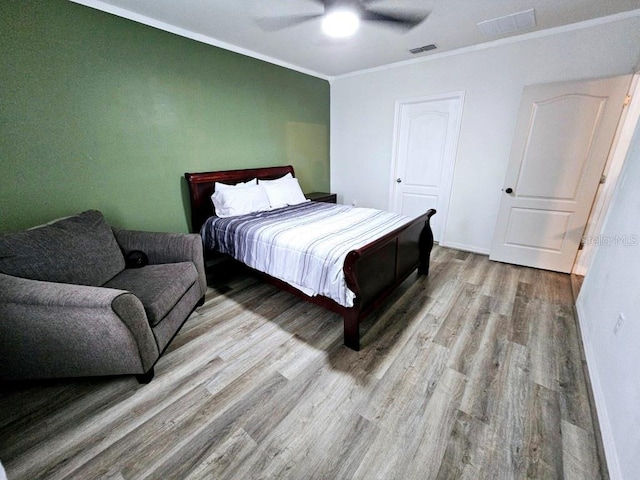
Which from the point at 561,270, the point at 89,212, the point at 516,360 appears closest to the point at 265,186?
the point at 89,212

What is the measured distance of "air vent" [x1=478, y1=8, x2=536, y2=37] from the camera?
2412 millimetres

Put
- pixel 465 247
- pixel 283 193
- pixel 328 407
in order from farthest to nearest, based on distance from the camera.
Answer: pixel 465 247 → pixel 283 193 → pixel 328 407

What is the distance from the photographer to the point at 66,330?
1.44m

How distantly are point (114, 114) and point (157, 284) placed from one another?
1.70 m

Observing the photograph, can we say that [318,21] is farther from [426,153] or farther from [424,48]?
[426,153]

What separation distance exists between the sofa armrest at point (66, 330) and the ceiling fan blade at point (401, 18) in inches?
106

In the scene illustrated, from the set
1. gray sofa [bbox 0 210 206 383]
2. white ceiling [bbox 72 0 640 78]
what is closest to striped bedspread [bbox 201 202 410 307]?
gray sofa [bbox 0 210 206 383]

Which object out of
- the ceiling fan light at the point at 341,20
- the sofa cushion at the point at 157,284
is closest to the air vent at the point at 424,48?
the ceiling fan light at the point at 341,20

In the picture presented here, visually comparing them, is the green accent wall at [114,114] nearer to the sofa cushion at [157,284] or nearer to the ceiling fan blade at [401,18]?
the sofa cushion at [157,284]

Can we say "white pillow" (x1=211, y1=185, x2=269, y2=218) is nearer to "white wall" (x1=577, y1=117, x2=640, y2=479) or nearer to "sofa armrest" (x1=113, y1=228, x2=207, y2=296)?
"sofa armrest" (x1=113, y1=228, x2=207, y2=296)

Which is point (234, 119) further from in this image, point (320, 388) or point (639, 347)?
point (639, 347)

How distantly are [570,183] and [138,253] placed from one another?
14.0 ft

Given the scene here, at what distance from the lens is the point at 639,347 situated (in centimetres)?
121

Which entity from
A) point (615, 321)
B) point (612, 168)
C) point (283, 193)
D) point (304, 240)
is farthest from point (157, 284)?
point (612, 168)
